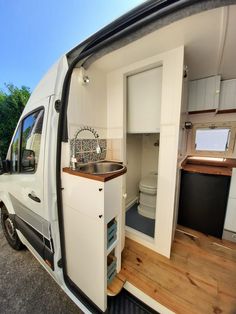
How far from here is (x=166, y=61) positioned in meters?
1.27

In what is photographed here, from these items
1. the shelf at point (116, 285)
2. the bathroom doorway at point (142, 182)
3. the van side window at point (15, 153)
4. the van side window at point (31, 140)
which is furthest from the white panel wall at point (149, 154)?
the van side window at point (15, 153)

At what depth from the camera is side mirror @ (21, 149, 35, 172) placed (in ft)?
4.19

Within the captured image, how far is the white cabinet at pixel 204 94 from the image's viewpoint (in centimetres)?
183

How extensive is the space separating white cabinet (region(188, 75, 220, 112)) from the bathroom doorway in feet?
2.61

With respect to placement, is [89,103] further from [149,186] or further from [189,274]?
[189,274]

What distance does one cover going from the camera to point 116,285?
1176mm

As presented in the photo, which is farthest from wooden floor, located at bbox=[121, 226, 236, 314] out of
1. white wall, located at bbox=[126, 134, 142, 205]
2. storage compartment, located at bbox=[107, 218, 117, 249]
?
white wall, located at bbox=[126, 134, 142, 205]

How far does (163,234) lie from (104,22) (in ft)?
6.26


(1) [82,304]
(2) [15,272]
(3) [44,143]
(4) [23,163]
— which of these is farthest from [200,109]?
(2) [15,272]

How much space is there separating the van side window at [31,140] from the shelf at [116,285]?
1239mm

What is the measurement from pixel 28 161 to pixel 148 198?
70.0 inches

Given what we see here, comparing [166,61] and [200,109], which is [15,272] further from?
[200,109]

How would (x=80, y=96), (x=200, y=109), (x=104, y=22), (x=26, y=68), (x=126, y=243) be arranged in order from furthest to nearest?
(x=26, y=68) < (x=200, y=109) < (x=126, y=243) < (x=80, y=96) < (x=104, y=22)

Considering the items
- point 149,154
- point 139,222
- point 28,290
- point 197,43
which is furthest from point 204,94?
point 28,290
